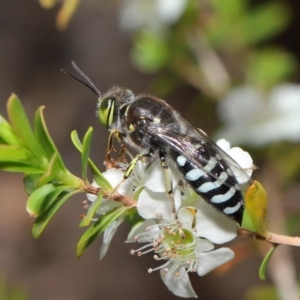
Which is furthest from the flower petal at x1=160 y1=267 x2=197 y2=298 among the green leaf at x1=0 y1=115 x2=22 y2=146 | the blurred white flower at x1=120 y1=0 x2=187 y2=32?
the blurred white flower at x1=120 y1=0 x2=187 y2=32

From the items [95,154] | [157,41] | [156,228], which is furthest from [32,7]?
[156,228]

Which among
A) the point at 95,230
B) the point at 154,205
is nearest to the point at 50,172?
the point at 95,230

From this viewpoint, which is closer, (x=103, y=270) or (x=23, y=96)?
(x=103, y=270)

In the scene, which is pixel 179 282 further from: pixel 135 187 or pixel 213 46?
pixel 213 46

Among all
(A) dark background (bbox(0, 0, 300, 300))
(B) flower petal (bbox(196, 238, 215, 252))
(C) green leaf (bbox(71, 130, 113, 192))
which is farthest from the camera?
(A) dark background (bbox(0, 0, 300, 300))

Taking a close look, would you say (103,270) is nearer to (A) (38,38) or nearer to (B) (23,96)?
(B) (23,96)

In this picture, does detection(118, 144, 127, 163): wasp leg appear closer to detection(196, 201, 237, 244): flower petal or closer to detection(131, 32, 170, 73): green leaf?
detection(196, 201, 237, 244): flower petal

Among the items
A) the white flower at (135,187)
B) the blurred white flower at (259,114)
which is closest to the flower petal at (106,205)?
the white flower at (135,187)
